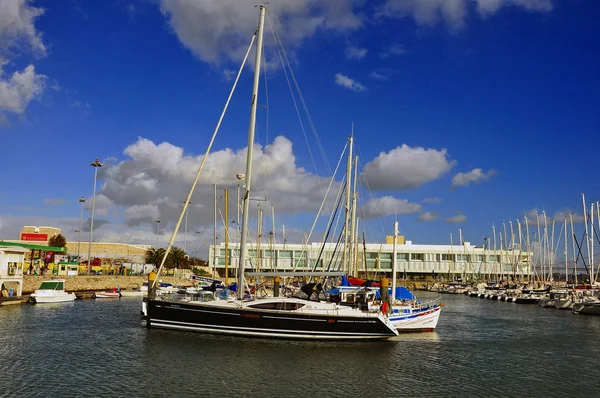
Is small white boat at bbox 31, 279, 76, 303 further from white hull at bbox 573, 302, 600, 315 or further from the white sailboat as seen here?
white hull at bbox 573, 302, 600, 315

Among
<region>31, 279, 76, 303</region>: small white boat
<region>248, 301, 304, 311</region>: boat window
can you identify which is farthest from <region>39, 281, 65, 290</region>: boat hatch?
<region>248, 301, 304, 311</region>: boat window

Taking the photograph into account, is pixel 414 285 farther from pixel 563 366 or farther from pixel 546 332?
pixel 563 366

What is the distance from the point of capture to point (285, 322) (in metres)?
35.0

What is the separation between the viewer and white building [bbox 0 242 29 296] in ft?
209

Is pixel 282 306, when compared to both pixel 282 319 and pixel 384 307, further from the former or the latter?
pixel 384 307

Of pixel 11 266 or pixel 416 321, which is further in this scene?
pixel 11 266

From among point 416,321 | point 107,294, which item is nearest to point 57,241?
point 107,294

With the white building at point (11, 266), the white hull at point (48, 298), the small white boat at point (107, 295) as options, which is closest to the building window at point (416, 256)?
the small white boat at point (107, 295)

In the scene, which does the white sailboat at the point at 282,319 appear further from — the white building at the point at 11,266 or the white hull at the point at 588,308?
the white hull at the point at 588,308

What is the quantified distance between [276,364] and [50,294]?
48.0 metres

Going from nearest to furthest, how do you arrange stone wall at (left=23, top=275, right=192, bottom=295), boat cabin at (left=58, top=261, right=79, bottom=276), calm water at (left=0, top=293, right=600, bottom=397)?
calm water at (left=0, top=293, right=600, bottom=397) < stone wall at (left=23, top=275, right=192, bottom=295) < boat cabin at (left=58, top=261, right=79, bottom=276)

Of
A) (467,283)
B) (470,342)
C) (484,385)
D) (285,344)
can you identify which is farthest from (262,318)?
(467,283)

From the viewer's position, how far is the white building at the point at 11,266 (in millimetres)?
63719

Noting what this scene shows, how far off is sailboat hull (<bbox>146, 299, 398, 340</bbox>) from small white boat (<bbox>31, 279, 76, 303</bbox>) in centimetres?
3762
